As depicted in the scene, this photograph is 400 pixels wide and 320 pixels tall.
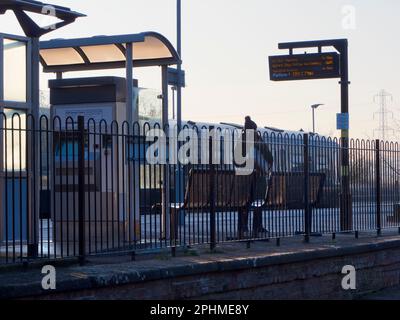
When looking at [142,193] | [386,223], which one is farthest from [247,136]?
[386,223]

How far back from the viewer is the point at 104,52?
43.5 ft

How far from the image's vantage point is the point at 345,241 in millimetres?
13617

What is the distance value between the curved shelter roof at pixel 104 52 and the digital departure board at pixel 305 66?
5.63 metres

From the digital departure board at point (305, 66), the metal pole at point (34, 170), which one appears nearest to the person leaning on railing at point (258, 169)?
the metal pole at point (34, 170)

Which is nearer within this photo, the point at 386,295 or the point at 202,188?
the point at 202,188

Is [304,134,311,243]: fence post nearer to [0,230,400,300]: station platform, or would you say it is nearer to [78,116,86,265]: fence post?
[0,230,400,300]: station platform

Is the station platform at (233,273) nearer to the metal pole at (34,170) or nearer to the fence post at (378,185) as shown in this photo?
the metal pole at (34,170)

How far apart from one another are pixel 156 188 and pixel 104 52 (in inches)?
117

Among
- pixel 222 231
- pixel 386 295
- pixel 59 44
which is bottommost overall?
pixel 386 295

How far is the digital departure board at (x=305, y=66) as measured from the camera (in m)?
18.0

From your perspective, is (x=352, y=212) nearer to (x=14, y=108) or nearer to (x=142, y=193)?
(x=142, y=193)
